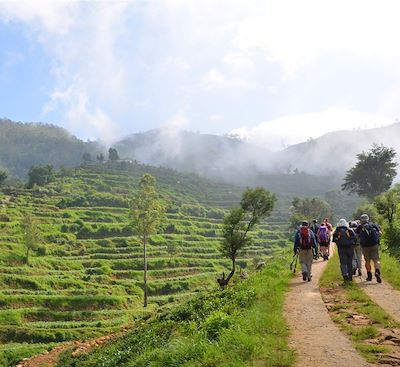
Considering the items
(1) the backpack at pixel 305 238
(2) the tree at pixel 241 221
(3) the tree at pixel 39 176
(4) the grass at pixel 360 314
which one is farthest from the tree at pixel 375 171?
(3) the tree at pixel 39 176

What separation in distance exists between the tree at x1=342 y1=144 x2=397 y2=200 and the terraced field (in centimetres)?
2527

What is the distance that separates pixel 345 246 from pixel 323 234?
30.5 ft

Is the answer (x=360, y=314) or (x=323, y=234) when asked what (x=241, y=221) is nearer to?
(x=323, y=234)

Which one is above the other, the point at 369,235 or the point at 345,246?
the point at 369,235


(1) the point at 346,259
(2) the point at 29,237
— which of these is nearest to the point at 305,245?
(1) the point at 346,259

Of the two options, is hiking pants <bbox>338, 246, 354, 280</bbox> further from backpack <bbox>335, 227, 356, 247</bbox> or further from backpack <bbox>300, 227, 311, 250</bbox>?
backpack <bbox>300, 227, 311, 250</bbox>

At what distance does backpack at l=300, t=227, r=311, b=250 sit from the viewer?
59.1 ft

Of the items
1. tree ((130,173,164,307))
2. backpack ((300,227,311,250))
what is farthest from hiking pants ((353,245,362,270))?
tree ((130,173,164,307))

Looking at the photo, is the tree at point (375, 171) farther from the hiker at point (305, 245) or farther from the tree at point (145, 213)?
the hiker at point (305, 245)

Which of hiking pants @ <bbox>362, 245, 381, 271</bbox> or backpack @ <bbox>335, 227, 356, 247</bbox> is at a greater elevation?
backpack @ <bbox>335, 227, 356, 247</bbox>

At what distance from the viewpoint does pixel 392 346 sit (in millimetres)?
8570

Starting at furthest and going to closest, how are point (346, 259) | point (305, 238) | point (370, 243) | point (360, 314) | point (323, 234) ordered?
1. point (323, 234)
2. point (305, 238)
3. point (370, 243)
4. point (346, 259)
5. point (360, 314)

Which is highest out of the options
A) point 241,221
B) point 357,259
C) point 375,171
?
point 375,171

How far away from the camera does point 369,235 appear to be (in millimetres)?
16938
